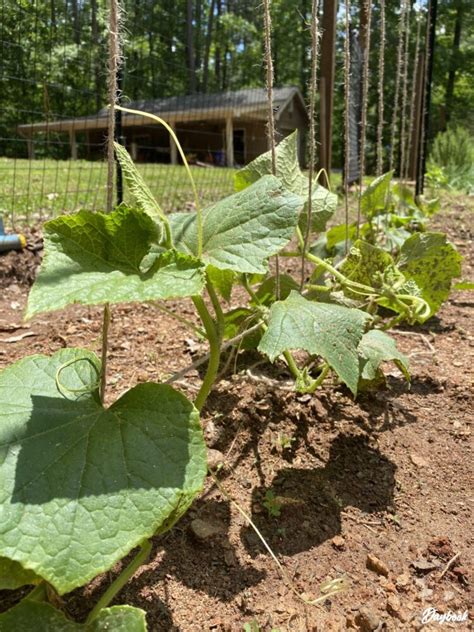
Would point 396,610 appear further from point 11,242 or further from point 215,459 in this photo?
point 11,242

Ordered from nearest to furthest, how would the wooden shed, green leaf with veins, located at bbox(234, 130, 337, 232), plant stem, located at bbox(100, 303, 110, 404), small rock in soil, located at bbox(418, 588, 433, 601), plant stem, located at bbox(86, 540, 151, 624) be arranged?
1. plant stem, located at bbox(86, 540, 151, 624)
2. plant stem, located at bbox(100, 303, 110, 404)
3. small rock in soil, located at bbox(418, 588, 433, 601)
4. green leaf with veins, located at bbox(234, 130, 337, 232)
5. the wooden shed

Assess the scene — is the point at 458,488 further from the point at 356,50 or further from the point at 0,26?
the point at 356,50

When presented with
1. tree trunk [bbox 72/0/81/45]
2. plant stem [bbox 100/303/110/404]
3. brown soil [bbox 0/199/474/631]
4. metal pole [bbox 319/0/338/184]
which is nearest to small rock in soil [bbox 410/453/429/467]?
brown soil [bbox 0/199/474/631]

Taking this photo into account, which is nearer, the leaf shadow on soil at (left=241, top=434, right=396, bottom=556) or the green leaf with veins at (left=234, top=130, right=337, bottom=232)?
the leaf shadow on soil at (left=241, top=434, right=396, bottom=556)

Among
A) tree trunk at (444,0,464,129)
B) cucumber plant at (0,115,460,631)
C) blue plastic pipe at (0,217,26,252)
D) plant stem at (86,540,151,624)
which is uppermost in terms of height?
tree trunk at (444,0,464,129)

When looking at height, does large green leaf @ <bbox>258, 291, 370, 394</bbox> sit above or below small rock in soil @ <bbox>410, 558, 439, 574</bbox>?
above

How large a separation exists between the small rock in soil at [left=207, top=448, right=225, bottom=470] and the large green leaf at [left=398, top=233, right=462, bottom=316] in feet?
3.00

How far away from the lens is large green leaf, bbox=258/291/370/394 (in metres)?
1.14

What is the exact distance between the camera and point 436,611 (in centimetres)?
119

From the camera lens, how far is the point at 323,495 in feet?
4.83

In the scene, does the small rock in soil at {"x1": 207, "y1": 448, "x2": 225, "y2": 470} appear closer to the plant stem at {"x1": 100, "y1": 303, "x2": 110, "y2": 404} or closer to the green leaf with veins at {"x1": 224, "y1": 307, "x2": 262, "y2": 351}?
the green leaf with veins at {"x1": 224, "y1": 307, "x2": 262, "y2": 351}

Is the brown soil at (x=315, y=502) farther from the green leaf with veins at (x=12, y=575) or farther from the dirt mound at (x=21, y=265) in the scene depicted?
the dirt mound at (x=21, y=265)

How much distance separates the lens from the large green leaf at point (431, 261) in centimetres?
200

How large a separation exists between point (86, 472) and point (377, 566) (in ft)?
2.29
